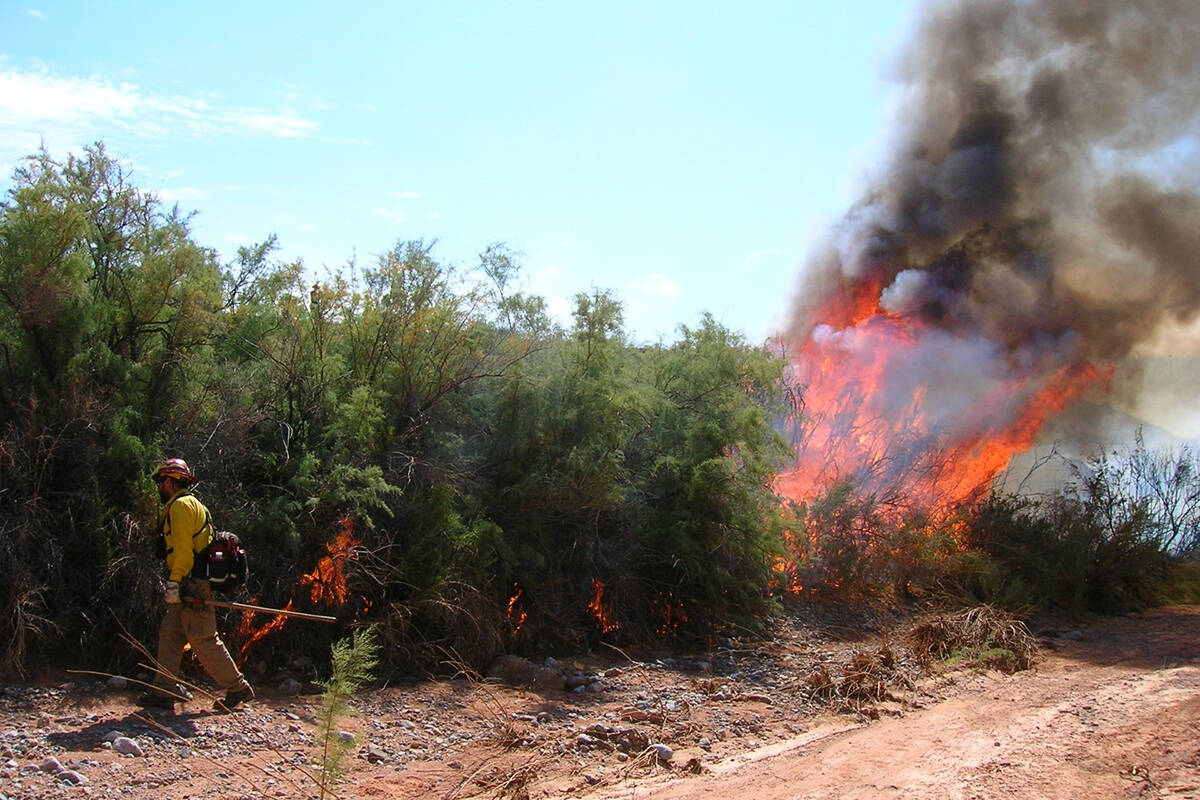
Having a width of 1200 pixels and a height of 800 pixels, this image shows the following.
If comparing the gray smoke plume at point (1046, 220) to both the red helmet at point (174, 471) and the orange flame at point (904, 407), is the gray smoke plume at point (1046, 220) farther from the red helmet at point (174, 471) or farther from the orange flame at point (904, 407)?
the red helmet at point (174, 471)

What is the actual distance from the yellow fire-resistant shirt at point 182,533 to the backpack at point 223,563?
0.22 feet

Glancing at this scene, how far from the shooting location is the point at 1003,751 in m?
7.25

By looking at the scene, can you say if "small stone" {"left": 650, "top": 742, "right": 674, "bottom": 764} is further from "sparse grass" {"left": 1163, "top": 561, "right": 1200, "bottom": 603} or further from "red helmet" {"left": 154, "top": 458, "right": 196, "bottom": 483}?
"sparse grass" {"left": 1163, "top": 561, "right": 1200, "bottom": 603}

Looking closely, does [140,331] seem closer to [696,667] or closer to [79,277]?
[79,277]

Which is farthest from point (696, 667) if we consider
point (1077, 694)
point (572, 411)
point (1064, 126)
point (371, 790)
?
point (1064, 126)

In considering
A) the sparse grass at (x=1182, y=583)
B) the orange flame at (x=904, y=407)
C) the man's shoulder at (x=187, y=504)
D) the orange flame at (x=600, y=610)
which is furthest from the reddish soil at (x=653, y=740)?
the sparse grass at (x=1182, y=583)

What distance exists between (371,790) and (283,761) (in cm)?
63

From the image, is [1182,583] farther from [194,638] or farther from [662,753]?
[194,638]

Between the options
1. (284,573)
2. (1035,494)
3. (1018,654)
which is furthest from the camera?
(1035,494)

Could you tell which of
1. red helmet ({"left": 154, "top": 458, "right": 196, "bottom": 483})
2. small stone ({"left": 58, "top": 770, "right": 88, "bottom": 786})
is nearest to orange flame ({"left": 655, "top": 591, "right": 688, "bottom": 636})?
red helmet ({"left": 154, "top": 458, "right": 196, "bottom": 483})

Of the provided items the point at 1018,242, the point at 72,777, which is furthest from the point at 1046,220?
the point at 72,777

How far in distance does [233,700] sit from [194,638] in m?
0.57

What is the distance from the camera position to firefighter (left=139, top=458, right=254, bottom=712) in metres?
7.11

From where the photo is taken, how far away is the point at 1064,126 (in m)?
17.1
